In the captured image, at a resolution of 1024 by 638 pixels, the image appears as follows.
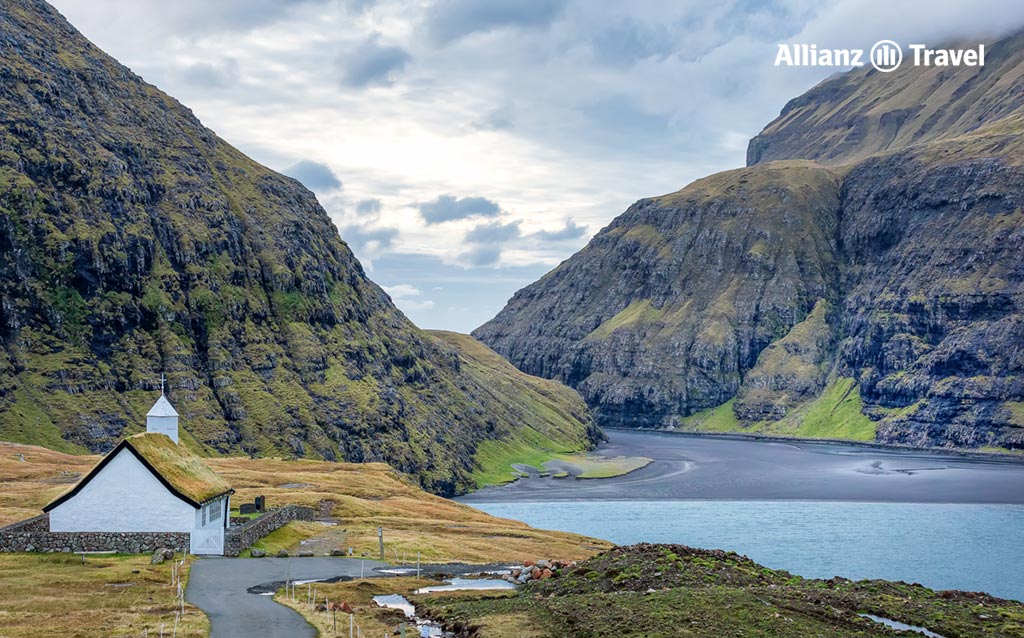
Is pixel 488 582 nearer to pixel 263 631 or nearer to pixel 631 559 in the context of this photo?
pixel 631 559

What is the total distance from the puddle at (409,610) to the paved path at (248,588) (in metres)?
6.00

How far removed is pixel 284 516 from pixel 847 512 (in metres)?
113

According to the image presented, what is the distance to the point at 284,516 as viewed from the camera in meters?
88.9

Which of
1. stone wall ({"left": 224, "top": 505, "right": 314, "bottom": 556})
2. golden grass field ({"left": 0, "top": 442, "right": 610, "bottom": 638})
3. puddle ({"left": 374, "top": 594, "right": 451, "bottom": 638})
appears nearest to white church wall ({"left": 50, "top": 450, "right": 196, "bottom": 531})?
golden grass field ({"left": 0, "top": 442, "right": 610, "bottom": 638})

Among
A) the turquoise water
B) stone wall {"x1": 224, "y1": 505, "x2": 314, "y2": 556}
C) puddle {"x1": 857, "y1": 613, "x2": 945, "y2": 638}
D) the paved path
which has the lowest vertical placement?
the turquoise water

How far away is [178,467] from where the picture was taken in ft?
241

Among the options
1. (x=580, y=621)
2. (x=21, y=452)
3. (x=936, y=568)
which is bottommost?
(x=936, y=568)

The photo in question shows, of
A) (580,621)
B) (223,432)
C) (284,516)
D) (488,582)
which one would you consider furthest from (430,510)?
(223,432)

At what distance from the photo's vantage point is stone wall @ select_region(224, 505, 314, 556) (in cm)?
7262

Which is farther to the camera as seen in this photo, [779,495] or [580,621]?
[779,495]

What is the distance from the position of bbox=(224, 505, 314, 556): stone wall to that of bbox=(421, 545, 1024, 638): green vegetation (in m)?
18.9

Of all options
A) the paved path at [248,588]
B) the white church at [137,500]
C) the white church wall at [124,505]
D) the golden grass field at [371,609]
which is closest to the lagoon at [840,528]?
the golden grass field at [371,609]

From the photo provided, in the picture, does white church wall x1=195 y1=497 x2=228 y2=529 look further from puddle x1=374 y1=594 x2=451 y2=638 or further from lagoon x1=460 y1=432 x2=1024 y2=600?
lagoon x1=460 y1=432 x2=1024 y2=600

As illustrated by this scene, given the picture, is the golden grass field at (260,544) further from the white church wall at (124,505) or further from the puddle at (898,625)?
the puddle at (898,625)
